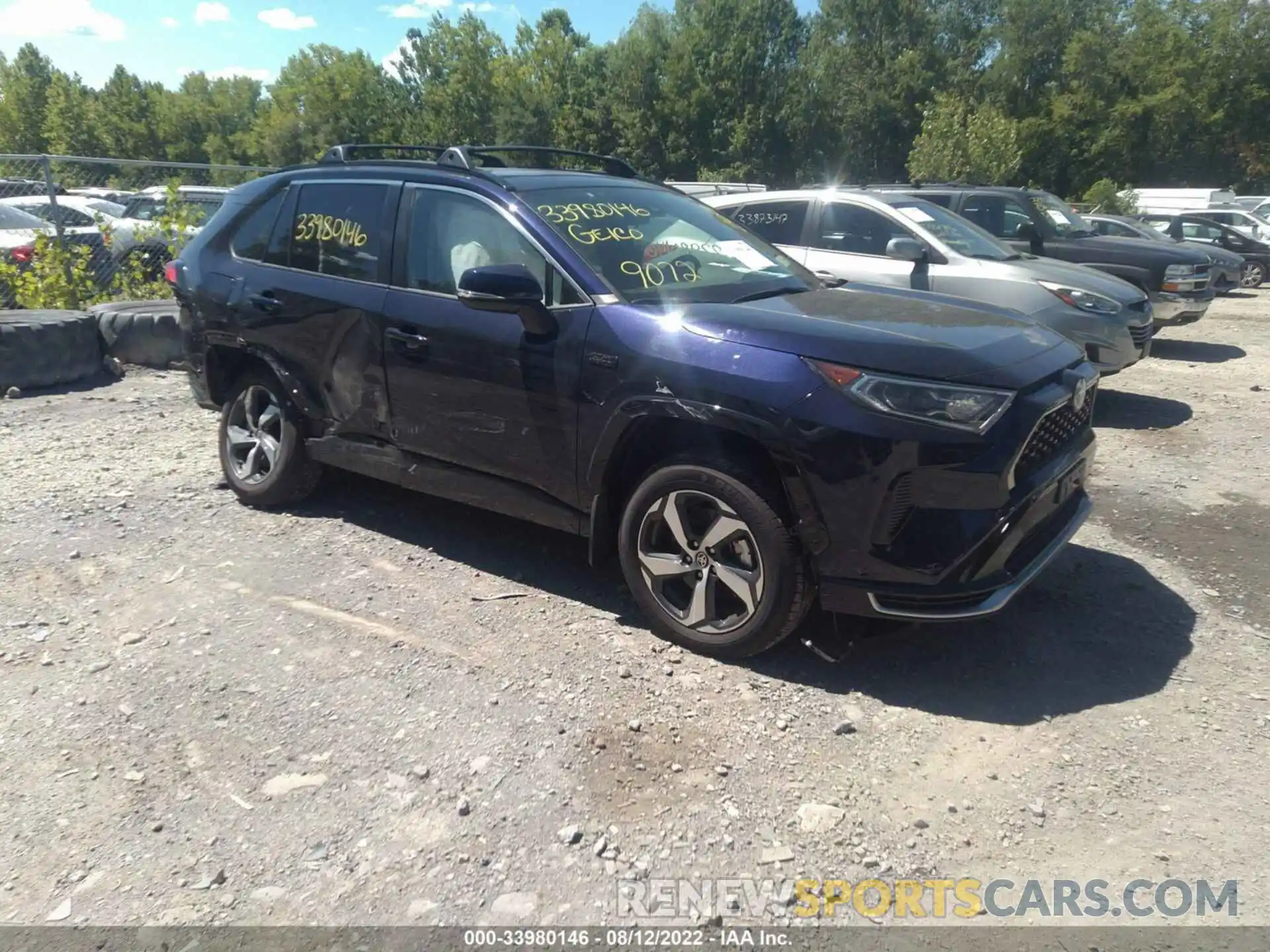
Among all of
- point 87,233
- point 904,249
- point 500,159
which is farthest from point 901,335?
point 87,233

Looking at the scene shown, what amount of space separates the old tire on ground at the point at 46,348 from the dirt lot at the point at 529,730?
A: 321cm

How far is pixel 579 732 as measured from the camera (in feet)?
10.8

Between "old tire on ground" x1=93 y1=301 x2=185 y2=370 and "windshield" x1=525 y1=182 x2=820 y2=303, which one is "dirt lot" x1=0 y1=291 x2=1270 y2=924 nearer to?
"windshield" x1=525 y1=182 x2=820 y2=303

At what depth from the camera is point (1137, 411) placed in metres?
7.84

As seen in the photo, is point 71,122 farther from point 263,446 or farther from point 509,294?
point 509,294

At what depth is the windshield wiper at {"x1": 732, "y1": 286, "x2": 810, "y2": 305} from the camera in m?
4.03

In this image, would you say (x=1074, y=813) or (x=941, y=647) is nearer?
(x=1074, y=813)

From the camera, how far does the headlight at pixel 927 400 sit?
127 inches

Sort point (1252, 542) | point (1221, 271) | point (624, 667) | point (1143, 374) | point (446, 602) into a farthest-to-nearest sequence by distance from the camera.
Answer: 1. point (1221, 271)
2. point (1143, 374)
3. point (1252, 542)
4. point (446, 602)
5. point (624, 667)

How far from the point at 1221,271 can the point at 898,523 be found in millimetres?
12372

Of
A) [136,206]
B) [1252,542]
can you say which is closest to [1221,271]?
[1252,542]

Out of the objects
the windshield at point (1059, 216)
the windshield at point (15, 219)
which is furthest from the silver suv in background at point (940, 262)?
the windshield at point (15, 219)

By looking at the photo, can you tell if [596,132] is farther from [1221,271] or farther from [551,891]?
[551,891]

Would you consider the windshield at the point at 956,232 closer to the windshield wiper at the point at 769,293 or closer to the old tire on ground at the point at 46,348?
the windshield wiper at the point at 769,293
